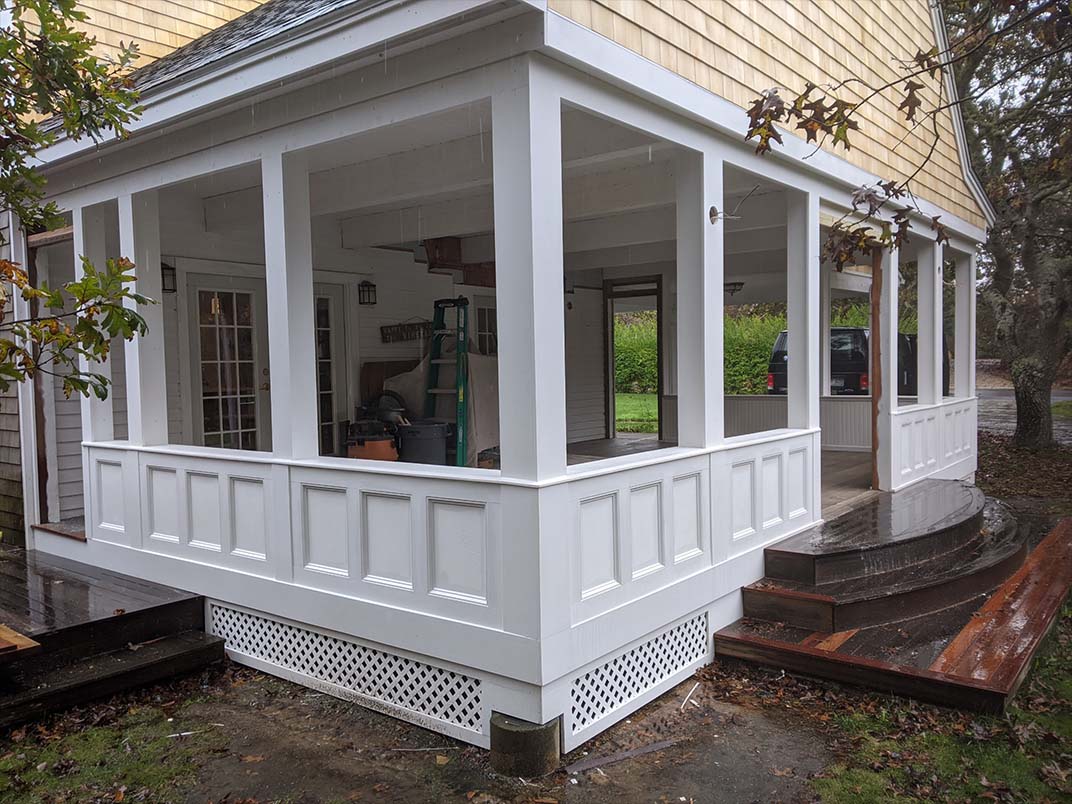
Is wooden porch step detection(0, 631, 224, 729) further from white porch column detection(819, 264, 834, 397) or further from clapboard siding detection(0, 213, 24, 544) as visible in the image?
white porch column detection(819, 264, 834, 397)

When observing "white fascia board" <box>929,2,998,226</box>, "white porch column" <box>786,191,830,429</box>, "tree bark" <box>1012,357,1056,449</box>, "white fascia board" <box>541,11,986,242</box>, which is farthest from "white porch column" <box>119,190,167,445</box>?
"tree bark" <box>1012,357,1056,449</box>

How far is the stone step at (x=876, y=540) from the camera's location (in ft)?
15.7

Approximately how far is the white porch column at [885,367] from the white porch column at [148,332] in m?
5.45

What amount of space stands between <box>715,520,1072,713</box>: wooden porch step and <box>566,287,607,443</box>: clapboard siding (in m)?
6.18

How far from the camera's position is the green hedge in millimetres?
17812

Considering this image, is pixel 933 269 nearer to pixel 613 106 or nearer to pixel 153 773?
pixel 613 106

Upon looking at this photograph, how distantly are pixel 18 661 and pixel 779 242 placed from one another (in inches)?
264

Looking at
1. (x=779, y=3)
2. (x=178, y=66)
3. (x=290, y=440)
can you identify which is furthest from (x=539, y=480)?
(x=779, y=3)

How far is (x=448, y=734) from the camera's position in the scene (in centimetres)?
371

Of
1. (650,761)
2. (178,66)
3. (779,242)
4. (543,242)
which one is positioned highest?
(178,66)

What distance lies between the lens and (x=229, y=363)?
6.83 meters

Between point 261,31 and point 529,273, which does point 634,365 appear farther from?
point 529,273

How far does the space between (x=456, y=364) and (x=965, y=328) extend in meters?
5.70

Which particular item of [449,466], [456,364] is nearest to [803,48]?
[449,466]
